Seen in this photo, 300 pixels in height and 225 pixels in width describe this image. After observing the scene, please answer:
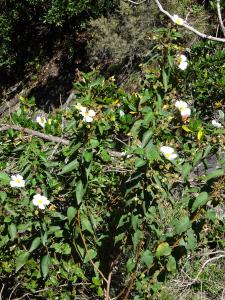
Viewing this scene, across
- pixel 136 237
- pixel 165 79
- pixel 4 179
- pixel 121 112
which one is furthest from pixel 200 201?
pixel 4 179

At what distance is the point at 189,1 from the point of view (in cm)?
780

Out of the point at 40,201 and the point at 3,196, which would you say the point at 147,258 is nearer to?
the point at 40,201

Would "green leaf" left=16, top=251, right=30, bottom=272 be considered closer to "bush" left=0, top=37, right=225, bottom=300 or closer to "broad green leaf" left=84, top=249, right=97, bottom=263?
"bush" left=0, top=37, right=225, bottom=300

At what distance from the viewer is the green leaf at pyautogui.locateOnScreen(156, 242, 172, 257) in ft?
7.69

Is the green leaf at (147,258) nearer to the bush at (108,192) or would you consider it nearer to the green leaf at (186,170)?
the bush at (108,192)

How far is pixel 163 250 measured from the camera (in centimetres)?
235

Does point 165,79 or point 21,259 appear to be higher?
point 165,79

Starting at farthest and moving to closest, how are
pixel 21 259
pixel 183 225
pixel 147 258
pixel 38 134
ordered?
pixel 38 134 < pixel 21 259 < pixel 147 258 < pixel 183 225

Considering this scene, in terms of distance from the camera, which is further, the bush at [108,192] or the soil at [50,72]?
the soil at [50,72]

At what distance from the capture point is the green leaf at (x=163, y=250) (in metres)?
2.34

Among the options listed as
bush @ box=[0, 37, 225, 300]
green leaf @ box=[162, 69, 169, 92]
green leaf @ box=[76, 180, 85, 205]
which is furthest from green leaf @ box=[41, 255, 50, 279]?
green leaf @ box=[162, 69, 169, 92]

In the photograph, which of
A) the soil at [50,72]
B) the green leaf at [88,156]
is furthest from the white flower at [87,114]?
the soil at [50,72]

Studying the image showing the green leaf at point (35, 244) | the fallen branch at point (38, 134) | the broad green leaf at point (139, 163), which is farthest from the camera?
the fallen branch at point (38, 134)

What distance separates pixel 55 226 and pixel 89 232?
0.62ft
